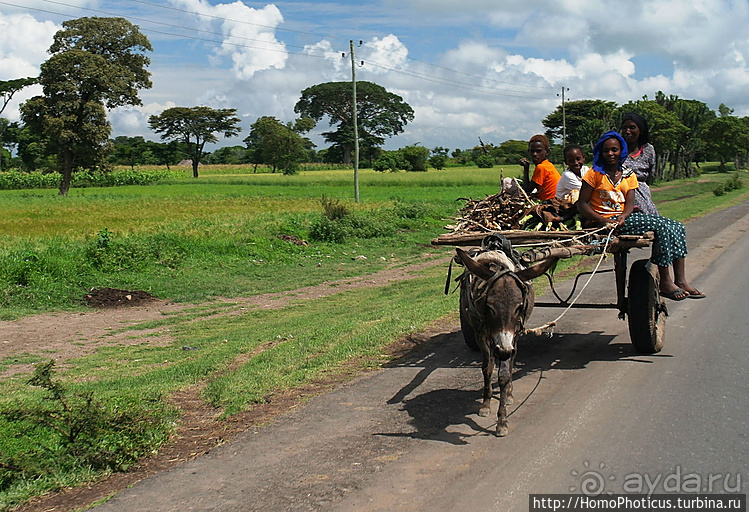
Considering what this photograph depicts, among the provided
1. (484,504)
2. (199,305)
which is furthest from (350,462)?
(199,305)

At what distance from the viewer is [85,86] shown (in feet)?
153

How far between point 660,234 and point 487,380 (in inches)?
122

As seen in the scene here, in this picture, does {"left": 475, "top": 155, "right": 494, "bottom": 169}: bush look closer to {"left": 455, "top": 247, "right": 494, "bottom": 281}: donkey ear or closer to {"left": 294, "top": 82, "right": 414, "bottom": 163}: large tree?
{"left": 294, "top": 82, "right": 414, "bottom": 163}: large tree

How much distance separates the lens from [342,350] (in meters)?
8.48

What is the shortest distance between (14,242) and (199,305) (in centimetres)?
835

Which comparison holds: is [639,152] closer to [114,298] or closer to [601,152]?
[601,152]

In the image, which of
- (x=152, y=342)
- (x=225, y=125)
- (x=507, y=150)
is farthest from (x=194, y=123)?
(x=152, y=342)

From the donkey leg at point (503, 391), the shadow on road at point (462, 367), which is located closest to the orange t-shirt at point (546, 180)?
the shadow on road at point (462, 367)

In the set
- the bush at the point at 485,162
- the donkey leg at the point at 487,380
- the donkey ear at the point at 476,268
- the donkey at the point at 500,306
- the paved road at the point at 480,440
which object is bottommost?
the paved road at the point at 480,440

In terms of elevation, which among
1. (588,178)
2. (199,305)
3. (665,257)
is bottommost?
(199,305)

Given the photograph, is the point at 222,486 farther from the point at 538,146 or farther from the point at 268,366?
the point at 538,146

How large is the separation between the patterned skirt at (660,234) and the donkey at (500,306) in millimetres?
2309

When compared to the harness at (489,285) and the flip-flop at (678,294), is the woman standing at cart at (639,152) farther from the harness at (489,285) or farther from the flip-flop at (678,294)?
the harness at (489,285)

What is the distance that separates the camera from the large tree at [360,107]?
8856 centimetres
